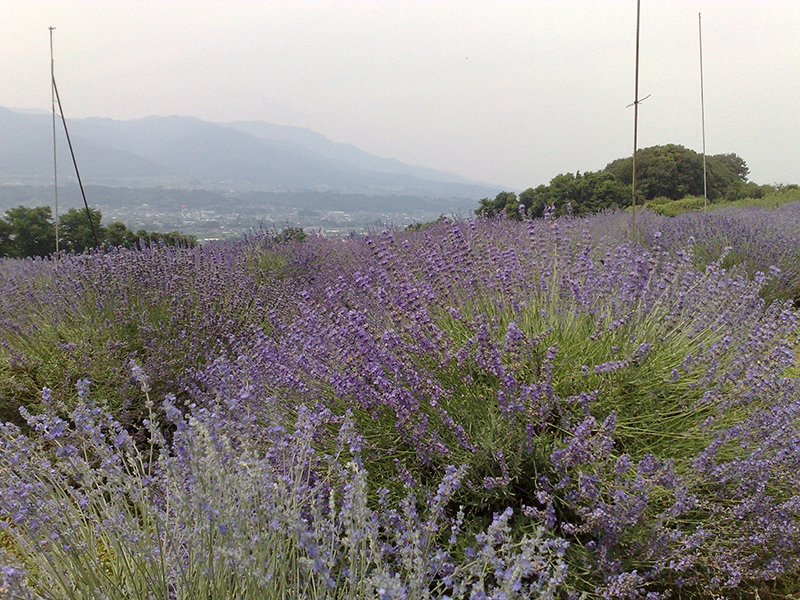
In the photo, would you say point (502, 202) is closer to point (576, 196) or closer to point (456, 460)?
point (576, 196)

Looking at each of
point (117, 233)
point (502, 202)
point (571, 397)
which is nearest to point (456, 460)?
point (571, 397)

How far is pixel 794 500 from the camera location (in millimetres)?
1549

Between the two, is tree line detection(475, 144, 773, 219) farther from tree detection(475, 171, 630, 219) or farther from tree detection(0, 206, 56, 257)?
tree detection(0, 206, 56, 257)

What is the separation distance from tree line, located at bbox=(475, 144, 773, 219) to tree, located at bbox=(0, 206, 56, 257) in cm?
1046

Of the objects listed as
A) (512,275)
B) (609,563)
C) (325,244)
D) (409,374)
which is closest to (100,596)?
(409,374)

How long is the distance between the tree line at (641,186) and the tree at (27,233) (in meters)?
10.5

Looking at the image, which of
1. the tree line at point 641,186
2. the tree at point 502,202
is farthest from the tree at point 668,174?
the tree at point 502,202

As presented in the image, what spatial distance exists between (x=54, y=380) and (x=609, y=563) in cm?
352

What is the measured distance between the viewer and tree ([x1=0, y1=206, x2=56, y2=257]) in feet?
36.2

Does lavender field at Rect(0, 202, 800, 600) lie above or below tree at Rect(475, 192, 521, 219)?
below

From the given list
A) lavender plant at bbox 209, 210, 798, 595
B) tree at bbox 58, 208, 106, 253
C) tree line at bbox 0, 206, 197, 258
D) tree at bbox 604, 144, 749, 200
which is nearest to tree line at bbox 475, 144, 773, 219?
tree at bbox 604, 144, 749, 200

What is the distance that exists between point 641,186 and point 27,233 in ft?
61.9

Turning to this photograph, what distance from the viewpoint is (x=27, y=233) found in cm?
1110

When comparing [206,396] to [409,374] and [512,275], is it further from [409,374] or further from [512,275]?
[512,275]
